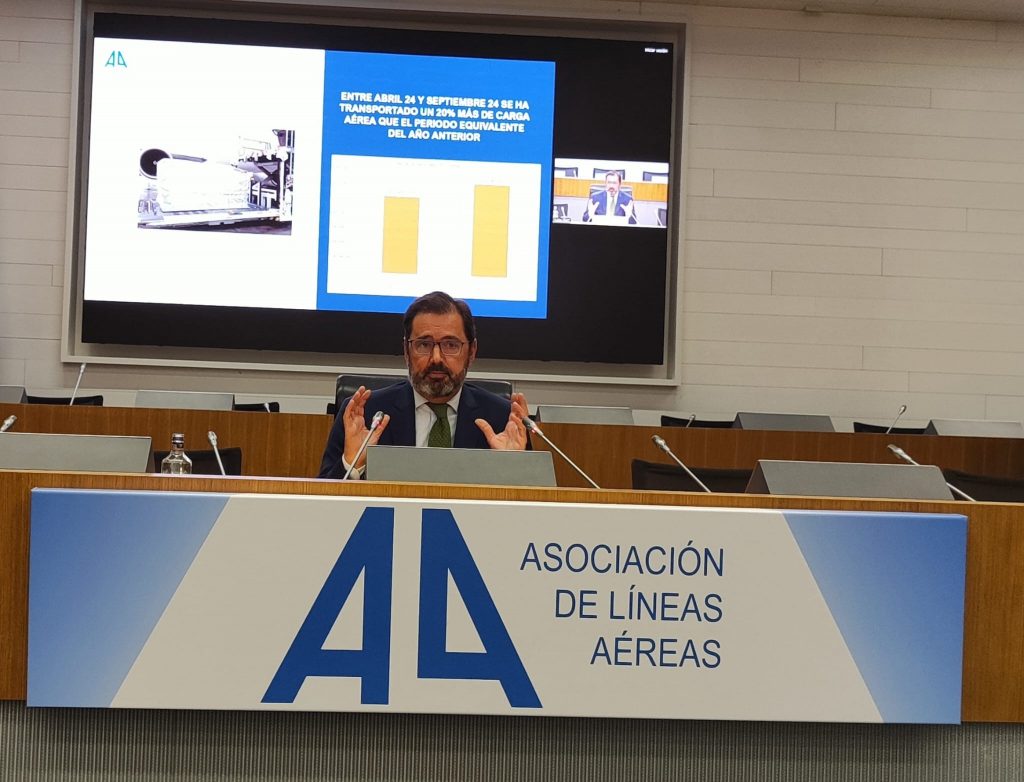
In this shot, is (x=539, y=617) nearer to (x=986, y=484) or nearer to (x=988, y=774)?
(x=988, y=774)

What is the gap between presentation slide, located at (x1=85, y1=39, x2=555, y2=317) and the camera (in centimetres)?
699

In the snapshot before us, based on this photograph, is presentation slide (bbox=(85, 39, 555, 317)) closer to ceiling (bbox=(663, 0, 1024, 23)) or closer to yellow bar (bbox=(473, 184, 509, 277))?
yellow bar (bbox=(473, 184, 509, 277))

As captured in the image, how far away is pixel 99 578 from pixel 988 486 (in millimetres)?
2969

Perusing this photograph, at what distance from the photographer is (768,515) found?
182 centimetres

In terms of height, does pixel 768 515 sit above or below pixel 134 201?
below

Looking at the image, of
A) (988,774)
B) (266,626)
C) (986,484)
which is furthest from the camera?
(986,484)

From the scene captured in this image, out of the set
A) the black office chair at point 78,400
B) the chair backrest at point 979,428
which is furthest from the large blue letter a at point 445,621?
the chair backrest at point 979,428

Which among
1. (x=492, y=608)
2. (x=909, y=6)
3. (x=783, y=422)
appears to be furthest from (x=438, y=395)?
(x=909, y=6)

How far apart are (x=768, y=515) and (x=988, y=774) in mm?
627

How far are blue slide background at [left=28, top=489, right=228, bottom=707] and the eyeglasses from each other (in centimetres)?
150

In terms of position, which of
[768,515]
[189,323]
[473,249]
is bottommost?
[768,515]

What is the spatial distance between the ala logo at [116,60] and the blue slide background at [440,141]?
1.33 metres

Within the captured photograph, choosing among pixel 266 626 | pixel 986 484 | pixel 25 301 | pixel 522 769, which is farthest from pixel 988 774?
pixel 25 301

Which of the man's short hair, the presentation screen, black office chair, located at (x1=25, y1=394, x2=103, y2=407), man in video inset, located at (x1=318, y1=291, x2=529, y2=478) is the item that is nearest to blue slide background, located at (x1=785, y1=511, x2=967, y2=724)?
man in video inset, located at (x1=318, y1=291, x2=529, y2=478)
